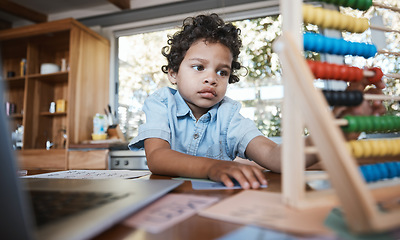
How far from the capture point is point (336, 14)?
20.6 inches

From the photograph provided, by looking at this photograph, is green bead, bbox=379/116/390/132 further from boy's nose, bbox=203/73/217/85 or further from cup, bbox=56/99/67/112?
cup, bbox=56/99/67/112

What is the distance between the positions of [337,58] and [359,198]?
2.13 m

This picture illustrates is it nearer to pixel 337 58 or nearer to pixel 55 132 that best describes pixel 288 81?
pixel 337 58

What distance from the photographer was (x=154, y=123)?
971 millimetres

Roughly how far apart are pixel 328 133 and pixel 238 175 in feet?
0.89

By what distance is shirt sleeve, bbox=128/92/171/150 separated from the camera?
0.94 meters

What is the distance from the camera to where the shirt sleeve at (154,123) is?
0.94m

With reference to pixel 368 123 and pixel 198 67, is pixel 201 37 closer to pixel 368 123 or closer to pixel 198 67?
pixel 198 67

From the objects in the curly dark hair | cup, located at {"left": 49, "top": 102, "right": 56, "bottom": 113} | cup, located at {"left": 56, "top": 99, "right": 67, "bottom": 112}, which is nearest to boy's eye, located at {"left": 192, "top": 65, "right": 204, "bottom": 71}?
the curly dark hair

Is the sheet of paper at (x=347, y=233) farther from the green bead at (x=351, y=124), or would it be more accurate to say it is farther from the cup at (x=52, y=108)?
the cup at (x=52, y=108)

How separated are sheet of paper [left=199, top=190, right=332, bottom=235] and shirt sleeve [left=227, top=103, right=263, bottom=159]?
584 mm

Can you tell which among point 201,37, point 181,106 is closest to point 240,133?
point 181,106

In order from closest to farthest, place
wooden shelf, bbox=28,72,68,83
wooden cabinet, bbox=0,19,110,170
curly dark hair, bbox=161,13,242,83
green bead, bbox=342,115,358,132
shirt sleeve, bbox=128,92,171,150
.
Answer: green bead, bbox=342,115,358,132
shirt sleeve, bbox=128,92,171,150
curly dark hair, bbox=161,13,242,83
wooden cabinet, bbox=0,19,110,170
wooden shelf, bbox=28,72,68,83

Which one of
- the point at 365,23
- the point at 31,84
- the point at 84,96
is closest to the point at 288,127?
the point at 365,23
